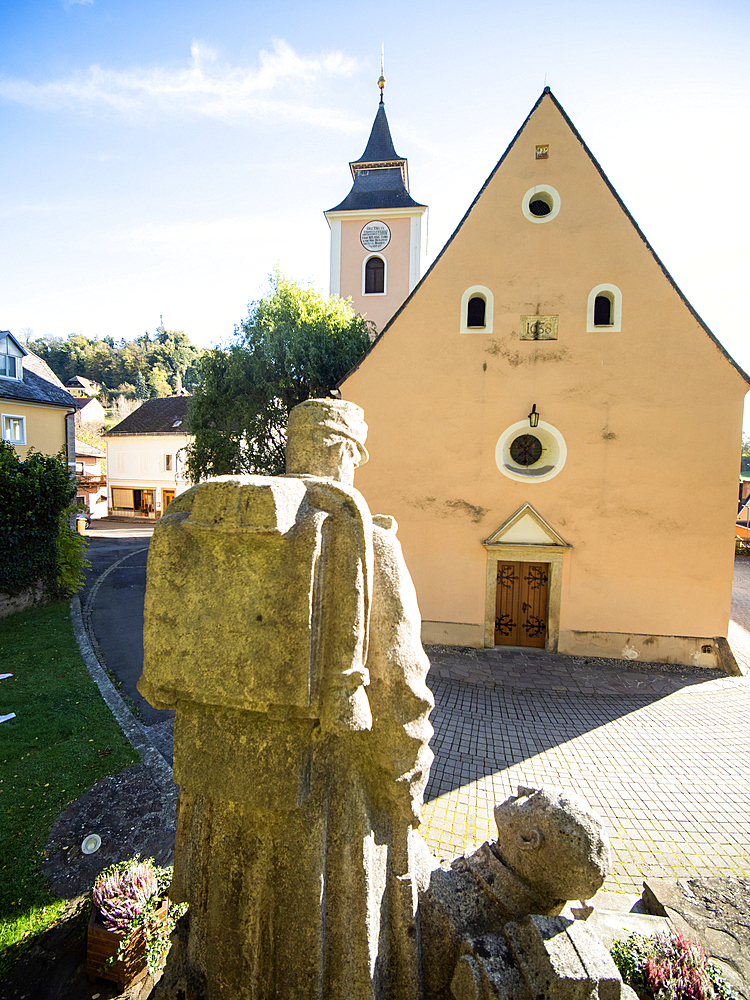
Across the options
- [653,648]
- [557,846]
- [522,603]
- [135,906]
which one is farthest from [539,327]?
[135,906]

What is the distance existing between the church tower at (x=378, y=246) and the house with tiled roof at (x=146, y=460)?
17164 mm

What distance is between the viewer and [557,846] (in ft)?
7.50

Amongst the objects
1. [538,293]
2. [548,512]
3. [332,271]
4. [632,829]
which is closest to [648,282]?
[538,293]

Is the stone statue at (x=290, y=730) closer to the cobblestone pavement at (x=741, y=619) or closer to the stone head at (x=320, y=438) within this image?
the stone head at (x=320, y=438)

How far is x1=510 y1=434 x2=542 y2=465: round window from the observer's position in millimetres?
11094

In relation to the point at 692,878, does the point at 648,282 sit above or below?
above

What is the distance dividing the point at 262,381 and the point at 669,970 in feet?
44.8

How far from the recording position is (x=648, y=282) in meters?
10.2

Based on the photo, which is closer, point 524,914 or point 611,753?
point 524,914

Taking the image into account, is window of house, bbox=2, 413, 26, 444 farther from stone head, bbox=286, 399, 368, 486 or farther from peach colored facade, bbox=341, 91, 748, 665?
stone head, bbox=286, 399, 368, 486

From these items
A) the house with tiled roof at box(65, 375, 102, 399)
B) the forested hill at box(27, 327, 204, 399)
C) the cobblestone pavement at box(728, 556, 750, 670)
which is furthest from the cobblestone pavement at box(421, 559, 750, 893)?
the forested hill at box(27, 327, 204, 399)

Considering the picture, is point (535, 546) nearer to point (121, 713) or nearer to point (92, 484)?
point (121, 713)

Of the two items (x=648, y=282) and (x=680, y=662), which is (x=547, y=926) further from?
(x=648, y=282)

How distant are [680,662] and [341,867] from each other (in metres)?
11.0
